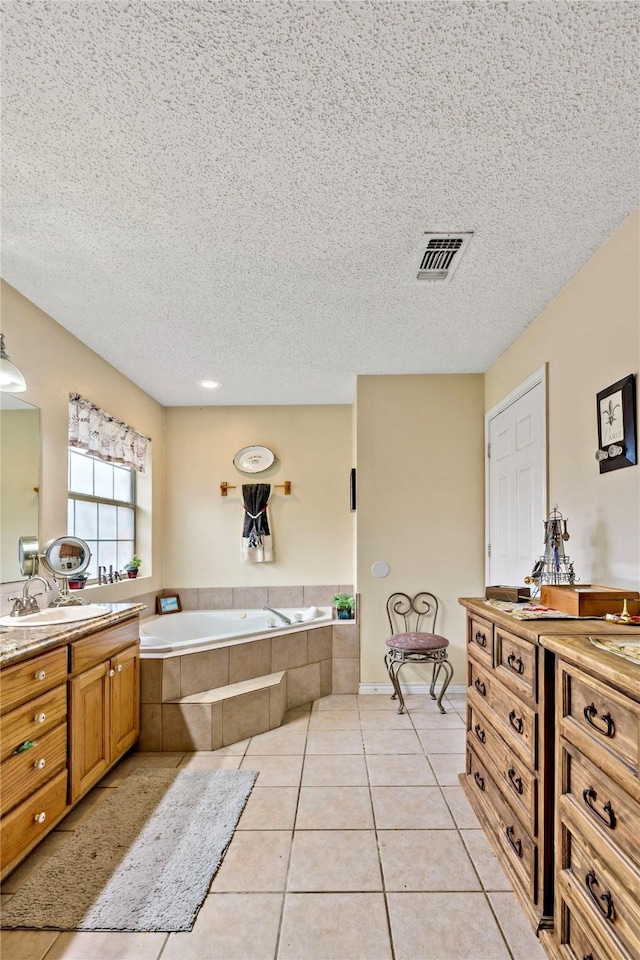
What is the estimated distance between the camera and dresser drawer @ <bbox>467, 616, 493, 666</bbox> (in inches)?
84.0

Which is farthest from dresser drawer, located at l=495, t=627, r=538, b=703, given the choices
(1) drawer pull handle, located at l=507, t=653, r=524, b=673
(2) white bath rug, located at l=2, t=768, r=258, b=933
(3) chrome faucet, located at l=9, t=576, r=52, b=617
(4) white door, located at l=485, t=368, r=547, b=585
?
(3) chrome faucet, located at l=9, t=576, r=52, b=617

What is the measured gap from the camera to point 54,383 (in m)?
3.03

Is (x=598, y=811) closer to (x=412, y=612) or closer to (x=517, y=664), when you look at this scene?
(x=517, y=664)

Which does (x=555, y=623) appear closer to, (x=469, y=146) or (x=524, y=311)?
(x=469, y=146)

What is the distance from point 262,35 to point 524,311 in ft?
6.73

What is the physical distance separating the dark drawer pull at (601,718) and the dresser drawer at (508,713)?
339 mm

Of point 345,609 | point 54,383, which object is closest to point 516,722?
point 345,609

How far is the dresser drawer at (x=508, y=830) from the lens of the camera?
1.67 m

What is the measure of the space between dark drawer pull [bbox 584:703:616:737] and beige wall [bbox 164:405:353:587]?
3.61 metres

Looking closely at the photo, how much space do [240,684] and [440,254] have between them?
2.75m

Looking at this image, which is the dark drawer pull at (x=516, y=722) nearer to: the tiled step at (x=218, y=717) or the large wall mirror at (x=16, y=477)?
the tiled step at (x=218, y=717)

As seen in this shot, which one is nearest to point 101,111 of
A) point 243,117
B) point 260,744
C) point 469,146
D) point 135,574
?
point 243,117

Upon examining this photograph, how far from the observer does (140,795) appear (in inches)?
98.4

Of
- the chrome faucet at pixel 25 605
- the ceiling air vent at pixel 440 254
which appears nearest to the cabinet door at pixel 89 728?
the chrome faucet at pixel 25 605
